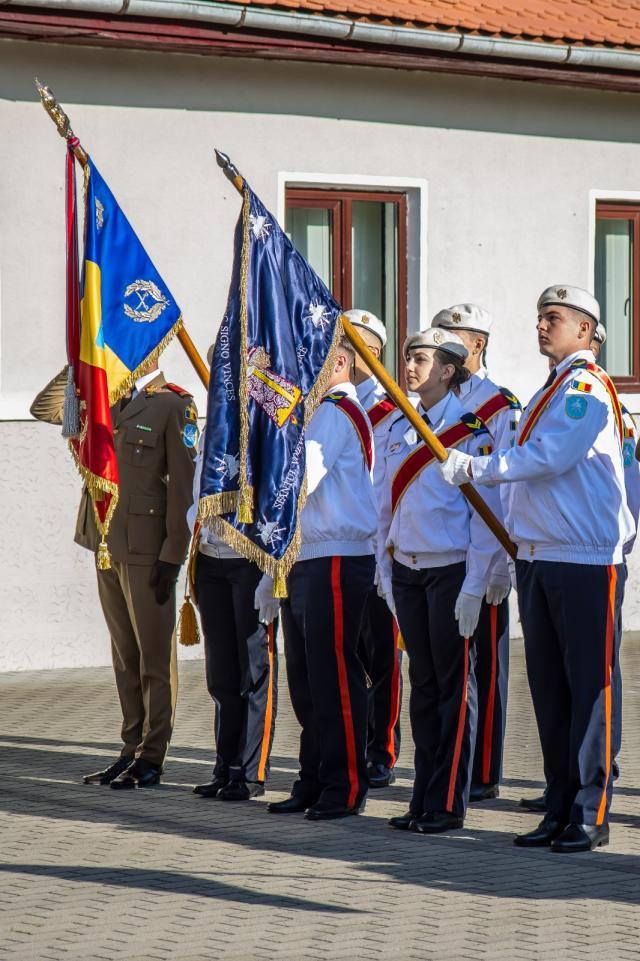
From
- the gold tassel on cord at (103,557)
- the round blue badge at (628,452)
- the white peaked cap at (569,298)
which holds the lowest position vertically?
the gold tassel on cord at (103,557)

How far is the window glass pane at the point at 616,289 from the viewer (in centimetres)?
1383

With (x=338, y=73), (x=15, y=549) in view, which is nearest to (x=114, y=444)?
(x=15, y=549)

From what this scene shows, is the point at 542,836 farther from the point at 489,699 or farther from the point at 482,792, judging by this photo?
the point at 489,699

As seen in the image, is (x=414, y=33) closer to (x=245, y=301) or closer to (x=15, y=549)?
(x=15, y=549)

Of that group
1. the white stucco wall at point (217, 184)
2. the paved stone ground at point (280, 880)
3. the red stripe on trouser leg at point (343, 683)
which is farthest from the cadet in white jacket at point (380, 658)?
the white stucco wall at point (217, 184)

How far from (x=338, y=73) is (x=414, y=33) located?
60cm

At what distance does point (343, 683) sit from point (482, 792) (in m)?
0.85

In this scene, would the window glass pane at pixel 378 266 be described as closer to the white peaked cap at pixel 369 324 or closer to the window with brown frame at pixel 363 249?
the window with brown frame at pixel 363 249

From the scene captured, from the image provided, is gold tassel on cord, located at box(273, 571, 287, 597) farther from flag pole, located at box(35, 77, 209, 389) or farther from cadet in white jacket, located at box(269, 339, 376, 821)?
flag pole, located at box(35, 77, 209, 389)

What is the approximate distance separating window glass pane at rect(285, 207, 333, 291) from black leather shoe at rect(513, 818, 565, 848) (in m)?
6.53

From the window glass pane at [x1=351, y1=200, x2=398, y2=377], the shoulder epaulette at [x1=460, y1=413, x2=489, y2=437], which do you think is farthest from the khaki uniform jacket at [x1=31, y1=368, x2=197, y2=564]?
the window glass pane at [x1=351, y1=200, x2=398, y2=377]

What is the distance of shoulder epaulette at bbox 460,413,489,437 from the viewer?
6.98m

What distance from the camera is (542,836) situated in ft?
21.5

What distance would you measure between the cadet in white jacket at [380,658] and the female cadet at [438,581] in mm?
829
